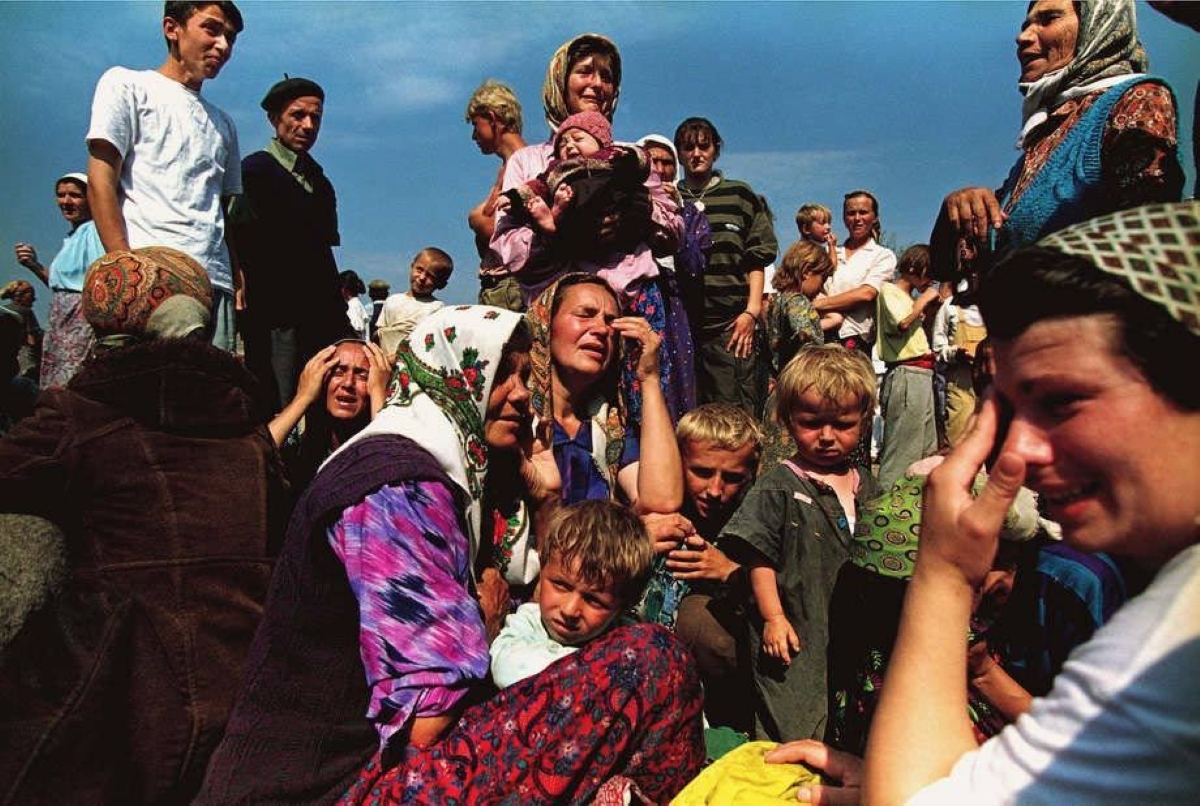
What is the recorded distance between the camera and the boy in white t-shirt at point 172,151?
459cm

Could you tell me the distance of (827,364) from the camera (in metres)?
3.72

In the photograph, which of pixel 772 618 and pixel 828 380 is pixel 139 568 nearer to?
pixel 772 618

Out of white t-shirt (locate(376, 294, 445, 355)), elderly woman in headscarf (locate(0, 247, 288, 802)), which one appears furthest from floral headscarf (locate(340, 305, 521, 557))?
white t-shirt (locate(376, 294, 445, 355))

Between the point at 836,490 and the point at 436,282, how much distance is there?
6777mm

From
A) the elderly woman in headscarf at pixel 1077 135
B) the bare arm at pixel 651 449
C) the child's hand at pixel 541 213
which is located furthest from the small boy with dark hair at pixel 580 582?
the child's hand at pixel 541 213

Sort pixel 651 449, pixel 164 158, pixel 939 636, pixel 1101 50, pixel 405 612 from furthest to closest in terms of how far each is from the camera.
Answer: pixel 164 158, pixel 651 449, pixel 1101 50, pixel 405 612, pixel 939 636

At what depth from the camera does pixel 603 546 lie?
300cm

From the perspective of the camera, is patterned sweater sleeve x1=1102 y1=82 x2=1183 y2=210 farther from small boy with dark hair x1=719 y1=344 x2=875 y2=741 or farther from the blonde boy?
the blonde boy

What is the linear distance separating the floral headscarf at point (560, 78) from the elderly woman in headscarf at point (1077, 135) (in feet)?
7.23

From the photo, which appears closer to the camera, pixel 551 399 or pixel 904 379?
pixel 551 399

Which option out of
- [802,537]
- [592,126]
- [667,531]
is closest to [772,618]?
[802,537]

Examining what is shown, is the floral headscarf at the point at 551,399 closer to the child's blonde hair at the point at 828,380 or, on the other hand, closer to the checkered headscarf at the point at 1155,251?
the child's blonde hair at the point at 828,380

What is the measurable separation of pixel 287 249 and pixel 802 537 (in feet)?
13.4

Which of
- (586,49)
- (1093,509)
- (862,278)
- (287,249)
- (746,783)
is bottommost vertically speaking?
(746,783)
